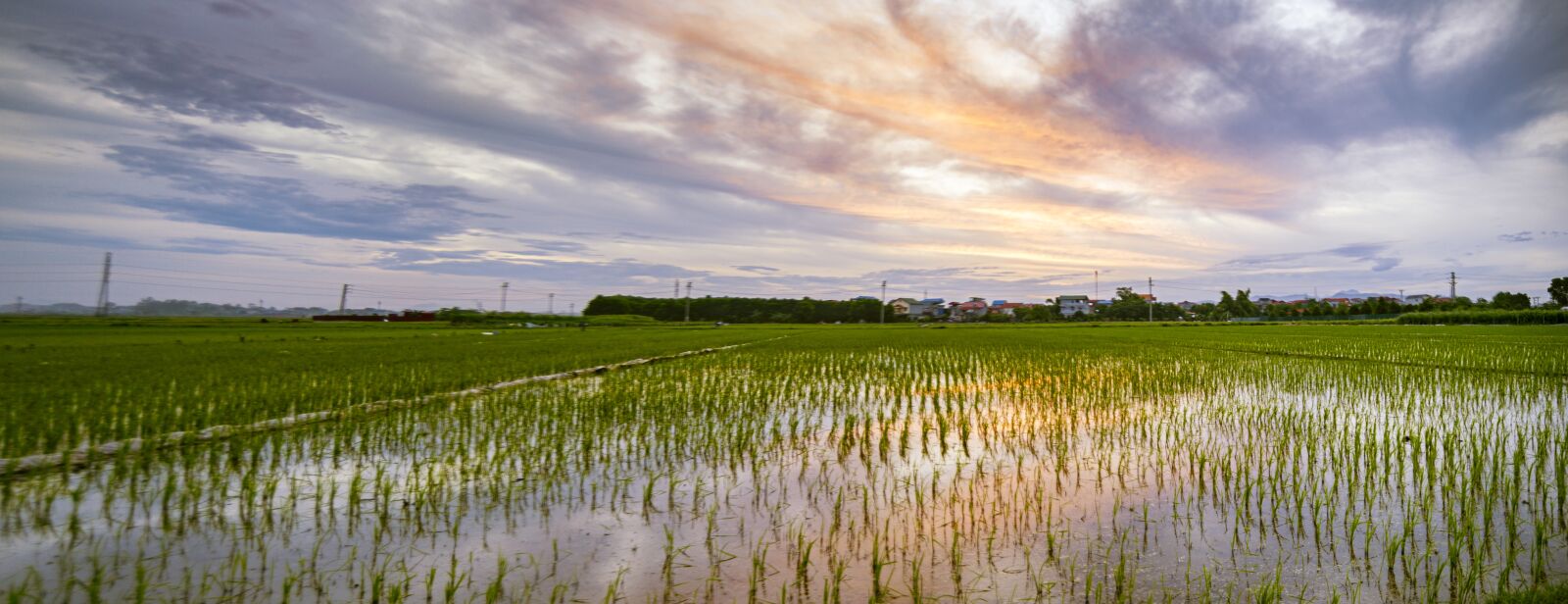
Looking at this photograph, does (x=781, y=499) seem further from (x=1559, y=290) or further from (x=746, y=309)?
(x=1559, y=290)

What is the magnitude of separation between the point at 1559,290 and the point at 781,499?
11676 centimetres

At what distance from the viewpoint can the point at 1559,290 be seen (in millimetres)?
75312

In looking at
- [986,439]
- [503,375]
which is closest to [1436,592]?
[986,439]

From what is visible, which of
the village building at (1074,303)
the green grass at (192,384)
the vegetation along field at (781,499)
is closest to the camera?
the vegetation along field at (781,499)

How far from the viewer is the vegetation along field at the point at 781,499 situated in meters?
2.80

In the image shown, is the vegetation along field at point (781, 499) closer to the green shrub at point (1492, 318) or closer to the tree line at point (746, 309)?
the green shrub at point (1492, 318)

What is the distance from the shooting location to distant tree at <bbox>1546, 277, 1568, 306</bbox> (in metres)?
→ 74.7

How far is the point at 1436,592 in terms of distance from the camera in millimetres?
2652

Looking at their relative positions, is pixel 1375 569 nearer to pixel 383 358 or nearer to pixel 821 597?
pixel 821 597

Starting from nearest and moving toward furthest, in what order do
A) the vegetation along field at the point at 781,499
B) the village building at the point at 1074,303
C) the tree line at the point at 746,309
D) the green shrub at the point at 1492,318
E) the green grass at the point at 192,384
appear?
1. the vegetation along field at the point at 781,499
2. the green grass at the point at 192,384
3. the green shrub at the point at 1492,318
4. the tree line at the point at 746,309
5. the village building at the point at 1074,303

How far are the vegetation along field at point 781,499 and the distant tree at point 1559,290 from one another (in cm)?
10587

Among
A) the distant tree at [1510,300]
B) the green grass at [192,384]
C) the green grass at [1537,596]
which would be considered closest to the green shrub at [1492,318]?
the distant tree at [1510,300]

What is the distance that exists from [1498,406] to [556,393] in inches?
462

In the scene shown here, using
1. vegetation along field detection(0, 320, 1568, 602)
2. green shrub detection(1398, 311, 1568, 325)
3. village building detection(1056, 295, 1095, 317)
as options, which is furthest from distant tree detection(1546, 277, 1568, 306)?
vegetation along field detection(0, 320, 1568, 602)
